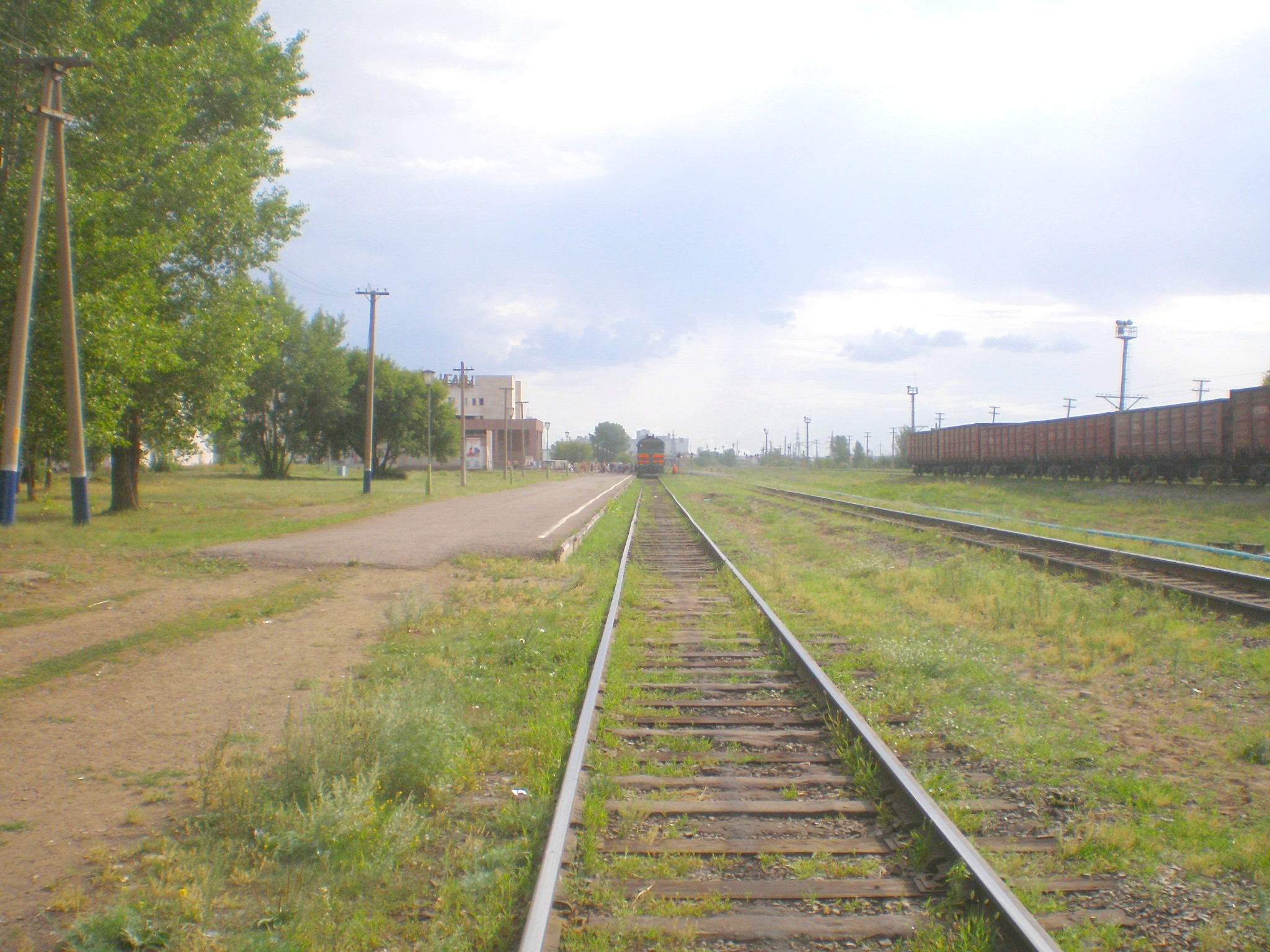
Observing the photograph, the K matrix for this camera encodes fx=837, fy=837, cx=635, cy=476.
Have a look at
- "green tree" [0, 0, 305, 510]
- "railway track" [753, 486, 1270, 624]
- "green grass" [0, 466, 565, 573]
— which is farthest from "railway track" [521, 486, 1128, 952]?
"green tree" [0, 0, 305, 510]

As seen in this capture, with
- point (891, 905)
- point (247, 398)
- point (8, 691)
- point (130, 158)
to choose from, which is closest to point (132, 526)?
point (130, 158)

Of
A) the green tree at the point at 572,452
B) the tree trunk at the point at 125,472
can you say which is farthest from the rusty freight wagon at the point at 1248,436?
the green tree at the point at 572,452

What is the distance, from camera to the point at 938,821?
379 centimetres

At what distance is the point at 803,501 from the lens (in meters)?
32.2

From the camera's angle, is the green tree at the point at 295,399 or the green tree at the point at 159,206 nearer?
the green tree at the point at 159,206

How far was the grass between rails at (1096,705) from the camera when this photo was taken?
12.2 feet

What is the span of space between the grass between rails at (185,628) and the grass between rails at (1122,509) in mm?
13310

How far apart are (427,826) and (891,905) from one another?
7.17ft

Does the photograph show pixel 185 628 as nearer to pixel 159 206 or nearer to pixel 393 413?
pixel 159 206

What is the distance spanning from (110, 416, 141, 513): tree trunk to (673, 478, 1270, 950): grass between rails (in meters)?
17.4

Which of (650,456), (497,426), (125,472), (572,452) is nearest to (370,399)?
(125,472)

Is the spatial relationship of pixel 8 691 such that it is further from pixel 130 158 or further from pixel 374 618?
pixel 130 158

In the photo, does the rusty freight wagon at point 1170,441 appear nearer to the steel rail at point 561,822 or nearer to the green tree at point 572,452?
the steel rail at point 561,822

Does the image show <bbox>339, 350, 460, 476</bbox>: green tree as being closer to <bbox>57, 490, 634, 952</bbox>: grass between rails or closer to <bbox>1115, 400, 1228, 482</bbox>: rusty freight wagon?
<bbox>1115, 400, 1228, 482</bbox>: rusty freight wagon
